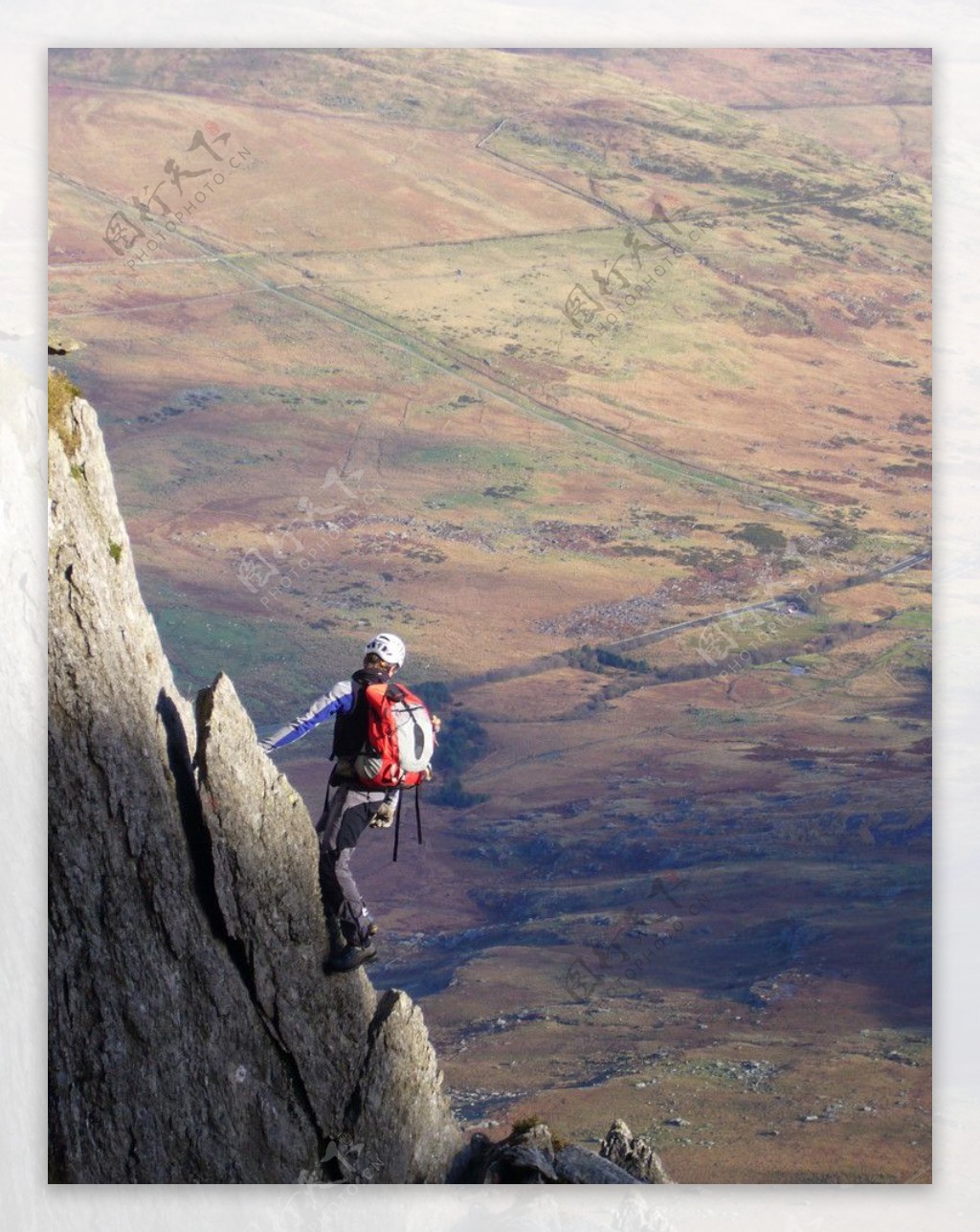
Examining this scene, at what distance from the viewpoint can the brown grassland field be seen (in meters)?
20.4

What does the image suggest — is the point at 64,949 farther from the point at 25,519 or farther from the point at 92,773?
the point at 25,519

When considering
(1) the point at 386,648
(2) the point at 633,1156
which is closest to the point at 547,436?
(2) the point at 633,1156

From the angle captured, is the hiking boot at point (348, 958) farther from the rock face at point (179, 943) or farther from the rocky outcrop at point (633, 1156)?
the rocky outcrop at point (633, 1156)

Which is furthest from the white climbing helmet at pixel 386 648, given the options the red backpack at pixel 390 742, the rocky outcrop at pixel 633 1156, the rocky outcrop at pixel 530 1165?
the rocky outcrop at pixel 633 1156

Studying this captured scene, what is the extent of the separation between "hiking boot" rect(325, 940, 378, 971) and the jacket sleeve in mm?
1366

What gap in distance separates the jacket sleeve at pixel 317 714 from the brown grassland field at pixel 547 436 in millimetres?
A: 7747

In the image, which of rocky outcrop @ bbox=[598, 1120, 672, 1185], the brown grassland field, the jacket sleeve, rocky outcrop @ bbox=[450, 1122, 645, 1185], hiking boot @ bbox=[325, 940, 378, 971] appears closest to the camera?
the jacket sleeve

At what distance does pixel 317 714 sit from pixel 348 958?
1565 millimetres

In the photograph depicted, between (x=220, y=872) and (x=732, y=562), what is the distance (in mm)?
10391

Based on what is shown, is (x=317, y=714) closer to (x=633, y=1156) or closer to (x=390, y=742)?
(x=390, y=742)

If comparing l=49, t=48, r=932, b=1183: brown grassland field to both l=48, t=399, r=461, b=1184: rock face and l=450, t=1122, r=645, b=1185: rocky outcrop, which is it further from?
l=48, t=399, r=461, b=1184: rock face

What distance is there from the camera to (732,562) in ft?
71.1

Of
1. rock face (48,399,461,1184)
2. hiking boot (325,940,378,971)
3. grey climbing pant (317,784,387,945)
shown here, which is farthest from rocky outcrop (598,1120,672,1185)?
grey climbing pant (317,784,387,945)

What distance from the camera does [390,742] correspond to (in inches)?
480
